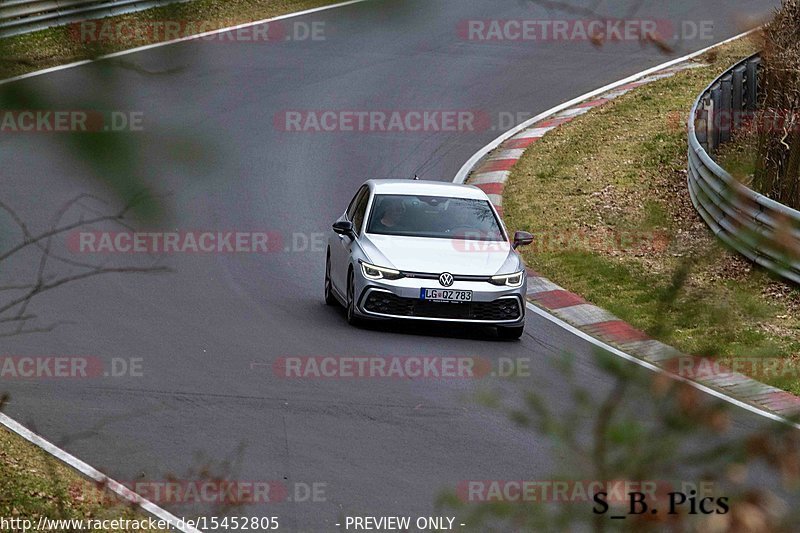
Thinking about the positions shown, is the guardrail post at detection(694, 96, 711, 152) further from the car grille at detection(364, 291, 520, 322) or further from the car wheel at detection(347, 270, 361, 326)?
the car wheel at detection(347, 270, 361, 326)

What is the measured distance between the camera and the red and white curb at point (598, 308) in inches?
102

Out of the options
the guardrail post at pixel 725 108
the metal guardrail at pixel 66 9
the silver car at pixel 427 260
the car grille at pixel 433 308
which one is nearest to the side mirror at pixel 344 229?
the silver car at pixel 427 260

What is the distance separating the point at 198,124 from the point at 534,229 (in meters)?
16.8

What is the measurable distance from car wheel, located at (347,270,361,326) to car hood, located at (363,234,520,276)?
0.35m

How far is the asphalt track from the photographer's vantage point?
8.34 ft

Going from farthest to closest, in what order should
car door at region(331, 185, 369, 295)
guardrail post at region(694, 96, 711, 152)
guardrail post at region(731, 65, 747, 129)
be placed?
guardrail post at region(731, 65, 747, 129) → guardrail post at region(694, 96, 711, 152) → car door at region(331, 185, 369, 295)

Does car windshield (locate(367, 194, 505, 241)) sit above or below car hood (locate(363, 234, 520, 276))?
above

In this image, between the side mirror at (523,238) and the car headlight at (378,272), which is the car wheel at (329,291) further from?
the side mirror at (523,238)

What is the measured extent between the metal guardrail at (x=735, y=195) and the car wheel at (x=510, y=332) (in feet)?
7.44

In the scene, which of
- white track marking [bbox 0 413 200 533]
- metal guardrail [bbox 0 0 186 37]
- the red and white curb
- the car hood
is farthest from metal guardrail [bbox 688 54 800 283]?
white track marking [bbox 0 413 200 533]

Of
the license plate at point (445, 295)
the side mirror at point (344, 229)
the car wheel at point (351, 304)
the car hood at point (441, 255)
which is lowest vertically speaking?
the car wheel at point (351, 304)

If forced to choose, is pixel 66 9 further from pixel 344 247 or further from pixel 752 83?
pixel 752 83

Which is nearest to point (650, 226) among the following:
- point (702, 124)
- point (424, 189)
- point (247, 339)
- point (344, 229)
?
point (247, 339)

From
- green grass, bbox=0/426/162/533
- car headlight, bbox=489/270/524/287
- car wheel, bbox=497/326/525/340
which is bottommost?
car wheel, bbox=497/326/525/340
